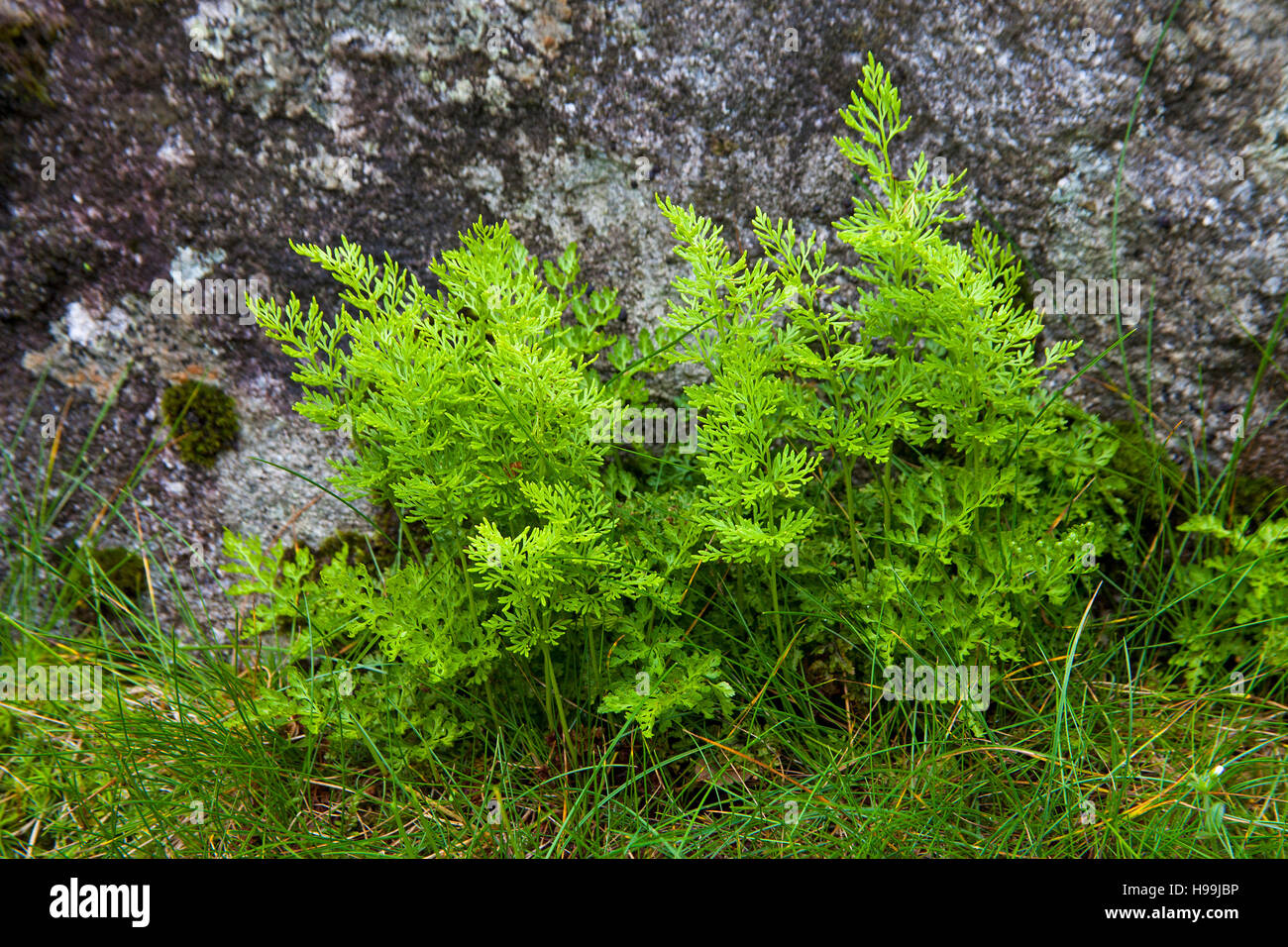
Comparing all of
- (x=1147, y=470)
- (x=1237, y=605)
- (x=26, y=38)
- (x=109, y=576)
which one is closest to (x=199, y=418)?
(x=109, y=576)

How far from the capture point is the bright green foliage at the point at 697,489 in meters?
2.24

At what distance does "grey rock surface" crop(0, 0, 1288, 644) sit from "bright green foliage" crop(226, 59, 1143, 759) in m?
0.54

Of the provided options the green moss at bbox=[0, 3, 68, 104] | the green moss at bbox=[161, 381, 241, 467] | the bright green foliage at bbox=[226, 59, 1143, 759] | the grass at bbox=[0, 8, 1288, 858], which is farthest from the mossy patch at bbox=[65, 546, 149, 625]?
the green moss at bbox=[0, 3, 68, 104]

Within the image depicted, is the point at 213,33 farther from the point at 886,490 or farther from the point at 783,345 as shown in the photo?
the point at 886,490

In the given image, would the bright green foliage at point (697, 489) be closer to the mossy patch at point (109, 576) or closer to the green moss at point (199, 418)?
the green moss at point (199, 418)

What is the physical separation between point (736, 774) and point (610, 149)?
6.76ft

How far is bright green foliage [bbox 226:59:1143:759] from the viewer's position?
2238 millimetres

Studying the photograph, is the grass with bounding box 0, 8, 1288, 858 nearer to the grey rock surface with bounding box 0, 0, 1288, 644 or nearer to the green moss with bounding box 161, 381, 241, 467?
the grey rock surface with bounding box 0, 0, 1288, 644

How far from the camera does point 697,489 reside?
2.52 m

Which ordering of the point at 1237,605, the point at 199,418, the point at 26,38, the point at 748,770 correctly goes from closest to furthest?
the point at 748,770 < the point at 1237,605 < the point at 26,38 < the point at 199,418

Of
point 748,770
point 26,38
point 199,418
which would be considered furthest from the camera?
point 199,418

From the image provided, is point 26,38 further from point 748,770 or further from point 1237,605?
point 1237,605

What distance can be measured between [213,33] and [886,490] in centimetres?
264

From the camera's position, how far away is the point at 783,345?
7.67 ft
